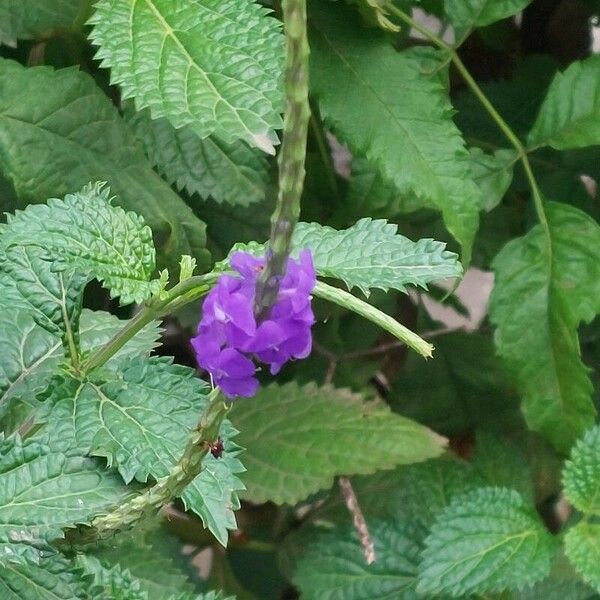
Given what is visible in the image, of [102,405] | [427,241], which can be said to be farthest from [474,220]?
[102,405]

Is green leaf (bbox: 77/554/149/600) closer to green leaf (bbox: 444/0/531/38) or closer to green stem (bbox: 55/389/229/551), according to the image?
green stem (bbox: 55/389/229/551)

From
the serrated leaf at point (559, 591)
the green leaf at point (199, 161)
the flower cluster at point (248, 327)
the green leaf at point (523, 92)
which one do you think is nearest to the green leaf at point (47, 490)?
the flower cluster at point (248, 327)

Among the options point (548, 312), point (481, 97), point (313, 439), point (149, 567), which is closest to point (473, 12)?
point (481, 97)

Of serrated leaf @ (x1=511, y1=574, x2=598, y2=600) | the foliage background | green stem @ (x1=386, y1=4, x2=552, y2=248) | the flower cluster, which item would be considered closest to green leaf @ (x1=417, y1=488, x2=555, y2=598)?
the foliage background

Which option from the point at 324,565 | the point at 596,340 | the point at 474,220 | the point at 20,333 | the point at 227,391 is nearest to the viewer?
the point at 227,391

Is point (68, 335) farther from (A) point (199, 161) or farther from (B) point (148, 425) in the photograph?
(A) point (199, 161)

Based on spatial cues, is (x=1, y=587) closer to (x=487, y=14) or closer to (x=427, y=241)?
(x=427, y=241)

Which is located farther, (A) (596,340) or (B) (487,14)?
(A) (596,340)
